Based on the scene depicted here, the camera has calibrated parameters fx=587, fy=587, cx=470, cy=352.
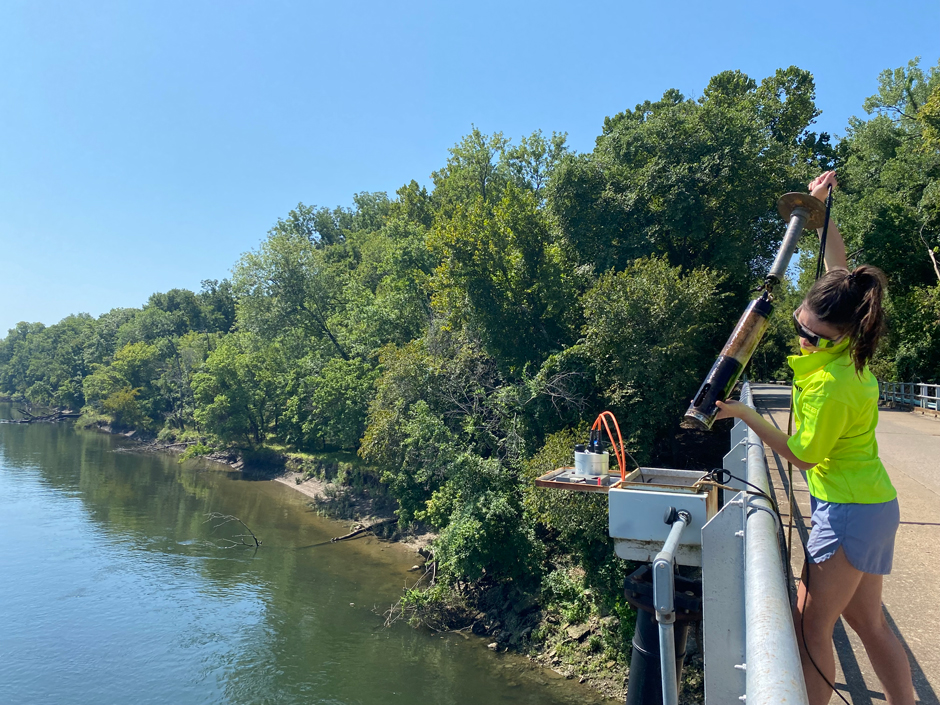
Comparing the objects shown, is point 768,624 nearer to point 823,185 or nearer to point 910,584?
point 823,185

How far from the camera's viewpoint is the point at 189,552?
→ 79.3ft

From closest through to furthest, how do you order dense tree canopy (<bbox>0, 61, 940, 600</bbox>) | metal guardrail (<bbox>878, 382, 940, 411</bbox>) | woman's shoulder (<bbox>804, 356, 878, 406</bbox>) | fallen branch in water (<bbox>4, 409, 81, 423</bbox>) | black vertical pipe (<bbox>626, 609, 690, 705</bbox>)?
woman's shoulder (<bbox>804, 356, 878, 406</bbox>), black vertical pipe (<bbox>626, 609, 690, 705</bbox>), dense tree canopy (<bbox>0, 61, 940, 600</bbox>), metal guardrail (<bbox>878, 382, 940, 411</bbox>), fallen branch in water (<bbox>4, 409, 81, 423</bbox>)

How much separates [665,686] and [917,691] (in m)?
1.98

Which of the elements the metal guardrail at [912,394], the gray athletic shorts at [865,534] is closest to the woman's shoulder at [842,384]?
the gray athletic shorts at [865,534]

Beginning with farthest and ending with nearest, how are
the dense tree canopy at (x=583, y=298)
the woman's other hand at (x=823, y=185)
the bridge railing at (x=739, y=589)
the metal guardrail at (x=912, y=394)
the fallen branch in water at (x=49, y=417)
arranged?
the fallen branch in water at (x=49, y=417) → the metal guardrail at (x=912, y=394) → the dense tree canopy at (x=583, y=298) → the woman's other hand at (x=823, y=185) → the bridge railing at (x=739, y=589)

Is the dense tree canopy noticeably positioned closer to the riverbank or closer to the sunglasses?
the riverbank

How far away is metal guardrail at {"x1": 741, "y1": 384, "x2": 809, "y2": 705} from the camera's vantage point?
133 cm

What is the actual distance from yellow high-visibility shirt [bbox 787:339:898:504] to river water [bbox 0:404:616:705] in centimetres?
1316

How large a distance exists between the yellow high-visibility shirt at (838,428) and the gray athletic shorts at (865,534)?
4 centimetres

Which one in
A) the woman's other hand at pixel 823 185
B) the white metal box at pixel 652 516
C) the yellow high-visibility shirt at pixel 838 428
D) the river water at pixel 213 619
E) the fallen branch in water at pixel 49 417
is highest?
the woman's other hand at pixel 823 185

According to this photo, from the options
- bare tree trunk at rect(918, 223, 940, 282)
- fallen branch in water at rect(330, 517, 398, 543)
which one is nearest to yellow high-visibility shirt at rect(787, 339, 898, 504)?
fallen branch in water at rect(330, 517, 398, 543)

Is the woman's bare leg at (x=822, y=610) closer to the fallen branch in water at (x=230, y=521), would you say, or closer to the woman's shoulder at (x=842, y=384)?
the woman's shoulder at (x=842, y=384)

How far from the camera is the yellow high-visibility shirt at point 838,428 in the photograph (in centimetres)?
230

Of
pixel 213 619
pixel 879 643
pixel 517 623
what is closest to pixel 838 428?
pixel 879 643
